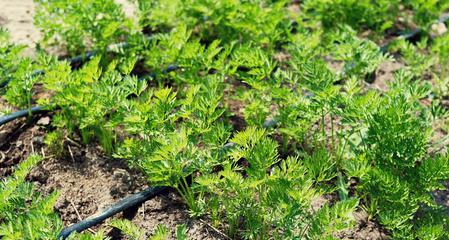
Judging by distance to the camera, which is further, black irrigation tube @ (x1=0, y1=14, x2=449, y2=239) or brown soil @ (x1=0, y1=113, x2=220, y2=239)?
brown soil @ (x1=0, y1=113, x2=220, y2=239)

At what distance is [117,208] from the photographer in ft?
10.4

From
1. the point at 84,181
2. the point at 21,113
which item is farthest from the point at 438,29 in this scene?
the point at 21,113

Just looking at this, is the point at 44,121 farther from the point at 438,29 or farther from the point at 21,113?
the point at 438,29

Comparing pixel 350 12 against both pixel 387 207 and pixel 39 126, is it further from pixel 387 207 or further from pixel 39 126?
pixel 39 126

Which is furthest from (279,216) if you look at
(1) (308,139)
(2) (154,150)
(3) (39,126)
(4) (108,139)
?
(3) (39,126)

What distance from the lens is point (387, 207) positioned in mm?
3090

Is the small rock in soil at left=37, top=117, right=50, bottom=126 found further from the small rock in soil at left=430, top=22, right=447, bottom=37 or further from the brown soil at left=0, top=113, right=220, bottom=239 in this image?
the small rock in soil at left=430, top=22, right=447, bottom=37

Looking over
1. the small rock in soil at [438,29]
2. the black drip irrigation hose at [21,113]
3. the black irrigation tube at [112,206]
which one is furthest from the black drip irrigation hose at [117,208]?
the small rock in soil at [438,29]

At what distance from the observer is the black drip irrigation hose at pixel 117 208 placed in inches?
118

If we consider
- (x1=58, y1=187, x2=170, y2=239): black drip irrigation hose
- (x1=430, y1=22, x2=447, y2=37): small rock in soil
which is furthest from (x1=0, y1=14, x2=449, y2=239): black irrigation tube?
(x1=430, y1=22, x2=447, y2=37): small rock in soil

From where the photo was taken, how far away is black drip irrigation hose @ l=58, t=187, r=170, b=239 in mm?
3008

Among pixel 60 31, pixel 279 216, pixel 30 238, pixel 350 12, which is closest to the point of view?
pixel 30 238

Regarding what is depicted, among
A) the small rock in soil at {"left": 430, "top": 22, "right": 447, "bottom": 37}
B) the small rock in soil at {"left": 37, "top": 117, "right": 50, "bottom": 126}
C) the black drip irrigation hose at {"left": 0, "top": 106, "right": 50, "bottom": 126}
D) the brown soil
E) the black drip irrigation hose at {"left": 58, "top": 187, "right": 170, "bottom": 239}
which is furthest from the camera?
the small rock in soil at {"left": 430, "top": 22, "right": 447, "bottom": 37}

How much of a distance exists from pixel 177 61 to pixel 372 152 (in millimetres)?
1319
